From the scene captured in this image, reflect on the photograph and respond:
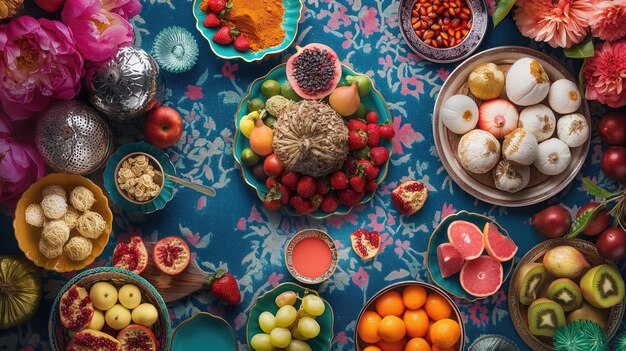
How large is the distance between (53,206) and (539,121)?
149 centimetres

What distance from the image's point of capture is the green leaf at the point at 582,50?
1.96 meters

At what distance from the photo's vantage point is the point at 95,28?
172 cm

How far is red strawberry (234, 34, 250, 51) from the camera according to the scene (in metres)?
2.09

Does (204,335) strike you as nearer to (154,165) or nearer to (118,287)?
(118,287)

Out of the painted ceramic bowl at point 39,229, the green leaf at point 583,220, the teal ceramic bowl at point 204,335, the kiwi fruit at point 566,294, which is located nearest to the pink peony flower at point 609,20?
the green leaf at point 583,220

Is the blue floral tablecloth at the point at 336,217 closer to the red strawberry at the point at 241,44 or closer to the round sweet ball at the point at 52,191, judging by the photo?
the red strawberry at the point at 241,44

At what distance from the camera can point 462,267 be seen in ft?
6.82

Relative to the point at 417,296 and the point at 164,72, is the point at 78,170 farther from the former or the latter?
the point at 417,296

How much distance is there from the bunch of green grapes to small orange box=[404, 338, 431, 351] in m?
0.28

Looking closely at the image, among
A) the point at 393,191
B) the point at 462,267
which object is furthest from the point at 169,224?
the point at 462,267

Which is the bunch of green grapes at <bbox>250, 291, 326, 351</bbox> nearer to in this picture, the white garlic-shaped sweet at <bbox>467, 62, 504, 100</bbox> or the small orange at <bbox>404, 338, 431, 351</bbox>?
the small orange at <bbox>404, 338, 431, 351</bbox>

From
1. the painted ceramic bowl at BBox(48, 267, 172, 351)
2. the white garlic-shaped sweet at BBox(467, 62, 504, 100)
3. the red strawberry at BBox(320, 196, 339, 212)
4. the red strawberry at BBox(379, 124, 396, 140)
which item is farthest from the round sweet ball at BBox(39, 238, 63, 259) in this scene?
the white garlic-shaped sweet at BBox(467, 62, 504, 100)

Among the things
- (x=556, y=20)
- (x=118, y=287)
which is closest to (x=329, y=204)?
(x=118, y=287)

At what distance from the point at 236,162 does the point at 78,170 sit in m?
0.49
